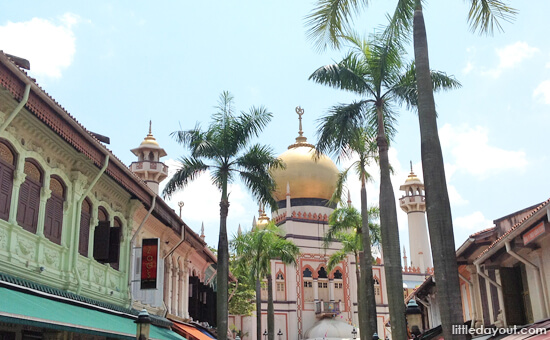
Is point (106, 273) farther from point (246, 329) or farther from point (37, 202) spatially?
point (246, 329)

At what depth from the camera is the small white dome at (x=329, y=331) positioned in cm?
5284

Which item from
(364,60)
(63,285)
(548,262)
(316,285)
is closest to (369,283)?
(364,60)

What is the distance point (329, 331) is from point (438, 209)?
4338cm

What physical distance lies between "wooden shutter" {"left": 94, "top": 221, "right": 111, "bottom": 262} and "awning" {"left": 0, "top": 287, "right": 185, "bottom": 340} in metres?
1.81

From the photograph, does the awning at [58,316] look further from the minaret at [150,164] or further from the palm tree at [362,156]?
the minaret at [150,164]

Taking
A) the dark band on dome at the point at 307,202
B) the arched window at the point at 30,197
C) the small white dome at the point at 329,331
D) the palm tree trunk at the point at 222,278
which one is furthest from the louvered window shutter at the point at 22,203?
the dark band on dome at the point at 307,202

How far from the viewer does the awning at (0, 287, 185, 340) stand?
10.2 meters

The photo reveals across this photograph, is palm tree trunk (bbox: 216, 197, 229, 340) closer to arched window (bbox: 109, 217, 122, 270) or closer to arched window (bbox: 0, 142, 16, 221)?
arched window (bbox: 109, 217, 122, 270)

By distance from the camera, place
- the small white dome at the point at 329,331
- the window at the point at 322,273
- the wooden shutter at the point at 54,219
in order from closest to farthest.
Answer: the wooden shutter at the point at 54,219, the small white dome at the point at 329,331, the window at the point at 322,273

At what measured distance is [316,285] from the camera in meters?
57.4

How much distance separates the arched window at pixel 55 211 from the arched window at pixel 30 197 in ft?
1.82

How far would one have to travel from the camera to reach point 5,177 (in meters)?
12.9

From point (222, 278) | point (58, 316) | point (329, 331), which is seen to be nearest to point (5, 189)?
point (58, 316)

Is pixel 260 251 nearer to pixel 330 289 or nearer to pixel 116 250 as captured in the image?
pixel 330 289
